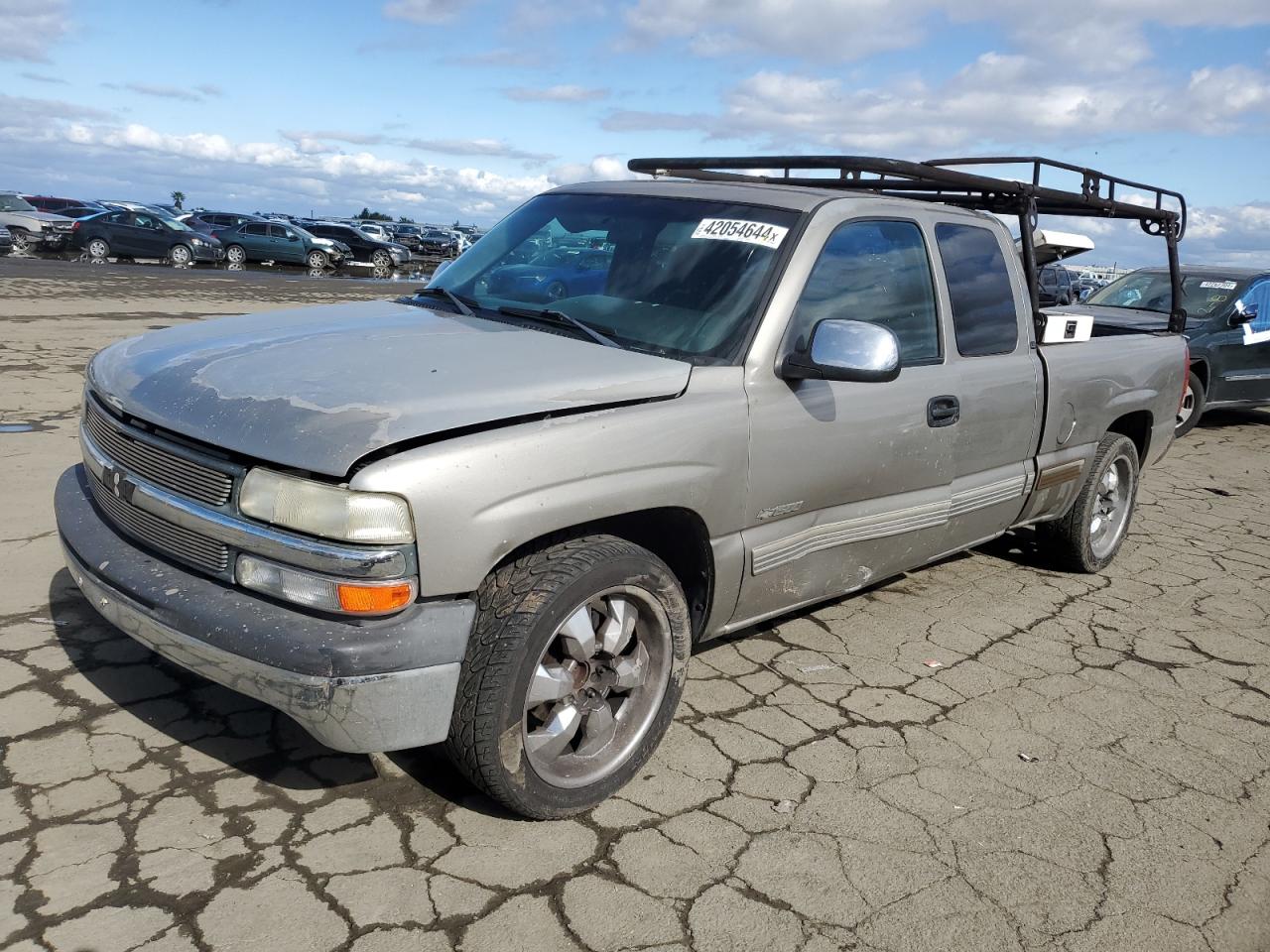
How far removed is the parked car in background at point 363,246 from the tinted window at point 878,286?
106 ft

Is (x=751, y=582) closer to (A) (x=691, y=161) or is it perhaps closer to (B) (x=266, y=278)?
(A) (x=691, y=161)

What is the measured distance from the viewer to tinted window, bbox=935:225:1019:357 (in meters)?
4.22

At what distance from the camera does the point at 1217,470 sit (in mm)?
8984

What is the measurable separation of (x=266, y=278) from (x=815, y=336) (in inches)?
1005

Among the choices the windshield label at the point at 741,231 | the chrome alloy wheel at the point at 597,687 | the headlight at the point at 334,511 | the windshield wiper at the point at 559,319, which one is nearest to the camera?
the headlight at the point at 334,511

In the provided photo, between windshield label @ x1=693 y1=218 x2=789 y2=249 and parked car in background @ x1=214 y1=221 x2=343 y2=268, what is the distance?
102ft

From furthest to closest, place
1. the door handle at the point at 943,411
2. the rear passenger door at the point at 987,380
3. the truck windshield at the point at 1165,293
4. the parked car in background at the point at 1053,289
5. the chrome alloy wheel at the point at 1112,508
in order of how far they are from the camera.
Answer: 1. the truck windshield at the point at 1165,293
2. the parked car in background at the point at 1053,289
3. the chrome alloy wheel at the point at 1112,508
4. the rear passenger door at the point at 987,380
5. the door handle at the point at 943,411

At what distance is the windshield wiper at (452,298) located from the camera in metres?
3.81

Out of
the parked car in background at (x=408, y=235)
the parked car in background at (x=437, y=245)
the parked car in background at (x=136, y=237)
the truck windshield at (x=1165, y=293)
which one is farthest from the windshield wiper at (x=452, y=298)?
the parked car in background at (x=408, y=235)

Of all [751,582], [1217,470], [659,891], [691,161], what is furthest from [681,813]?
[1217,470]

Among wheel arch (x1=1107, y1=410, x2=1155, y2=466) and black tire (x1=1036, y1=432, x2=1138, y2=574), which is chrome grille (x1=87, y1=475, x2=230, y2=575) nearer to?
black tire (x1=1036, y1=432, x2=1138, y2=574)

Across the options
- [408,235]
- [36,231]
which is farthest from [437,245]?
[36,231]

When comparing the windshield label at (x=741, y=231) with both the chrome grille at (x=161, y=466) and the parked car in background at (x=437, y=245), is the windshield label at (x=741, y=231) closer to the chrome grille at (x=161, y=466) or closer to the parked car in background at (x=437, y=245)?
the chrome grille at (x=161, y=466)

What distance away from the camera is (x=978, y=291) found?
437 centimetres
